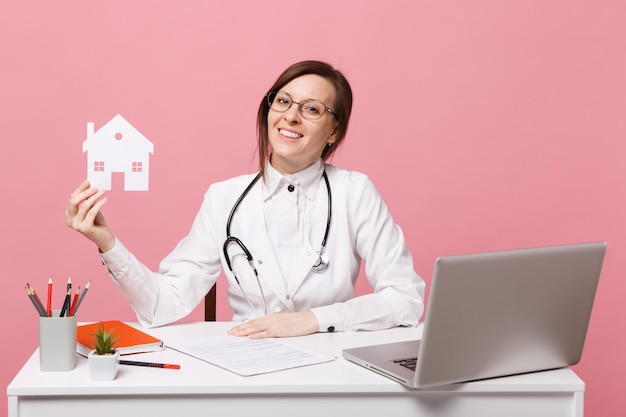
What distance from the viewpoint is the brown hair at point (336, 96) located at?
8.14 ft

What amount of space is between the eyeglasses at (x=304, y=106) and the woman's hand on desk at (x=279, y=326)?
633 mm

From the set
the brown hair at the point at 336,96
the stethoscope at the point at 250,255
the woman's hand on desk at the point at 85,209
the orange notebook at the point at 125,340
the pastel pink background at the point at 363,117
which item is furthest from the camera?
the pastel pink background at the point at 363,117

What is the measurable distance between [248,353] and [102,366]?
34 cm

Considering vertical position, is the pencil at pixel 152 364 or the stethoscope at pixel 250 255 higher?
the stethoscope at pixel 250 255

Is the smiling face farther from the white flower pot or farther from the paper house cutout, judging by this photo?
the white flower pot

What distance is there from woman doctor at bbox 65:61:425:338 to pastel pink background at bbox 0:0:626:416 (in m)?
0.99

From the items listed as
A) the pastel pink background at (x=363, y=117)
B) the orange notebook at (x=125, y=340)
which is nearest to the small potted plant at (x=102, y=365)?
the orange notebook at (x=125, y=340)

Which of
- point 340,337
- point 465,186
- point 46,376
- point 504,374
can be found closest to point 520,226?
point 465,186

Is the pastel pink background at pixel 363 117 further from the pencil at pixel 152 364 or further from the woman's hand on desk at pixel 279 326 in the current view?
the pencil at pixel 152 364

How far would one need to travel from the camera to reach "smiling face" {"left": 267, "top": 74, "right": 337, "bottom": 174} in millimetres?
2424

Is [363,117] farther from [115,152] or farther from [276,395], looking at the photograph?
[276,395]

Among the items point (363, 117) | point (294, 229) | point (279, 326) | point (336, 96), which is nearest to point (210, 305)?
point (294, 229)

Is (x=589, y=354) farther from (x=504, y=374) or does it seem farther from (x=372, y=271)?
(x=504, y=374)

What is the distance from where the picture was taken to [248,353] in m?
1.84
